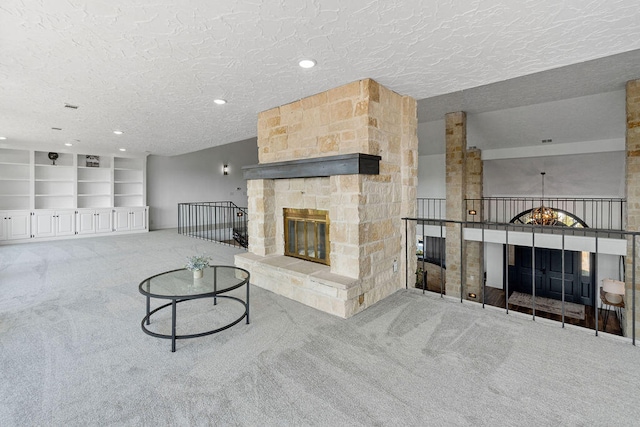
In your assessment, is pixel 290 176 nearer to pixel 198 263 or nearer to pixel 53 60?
pixel 198 263

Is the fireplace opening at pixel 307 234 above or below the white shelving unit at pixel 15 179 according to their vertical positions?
below

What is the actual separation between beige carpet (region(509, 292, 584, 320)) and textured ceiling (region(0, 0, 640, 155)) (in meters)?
9.09

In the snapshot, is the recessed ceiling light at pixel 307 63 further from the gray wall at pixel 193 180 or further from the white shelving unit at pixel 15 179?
the gray wall at pixel 193 180

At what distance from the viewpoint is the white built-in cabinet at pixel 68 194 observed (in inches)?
279

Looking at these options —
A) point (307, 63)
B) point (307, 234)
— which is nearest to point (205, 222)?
point (307, 234)

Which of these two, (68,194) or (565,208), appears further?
(565,208)

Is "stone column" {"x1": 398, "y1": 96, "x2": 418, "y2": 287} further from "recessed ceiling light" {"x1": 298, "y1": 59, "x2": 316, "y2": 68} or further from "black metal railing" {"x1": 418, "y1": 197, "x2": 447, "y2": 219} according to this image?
"black metal railing" {"x1": 418, "y1": 197, "x2": 447, "y2": 219}

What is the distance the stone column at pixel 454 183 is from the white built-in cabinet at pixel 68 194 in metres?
8.50

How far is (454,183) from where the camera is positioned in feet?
22.5

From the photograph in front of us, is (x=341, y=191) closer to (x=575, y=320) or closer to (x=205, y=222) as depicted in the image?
(x=205, y=222)

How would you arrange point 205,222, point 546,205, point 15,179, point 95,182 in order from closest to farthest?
point 15,179
point 95,182
point 546,205
point 205,222

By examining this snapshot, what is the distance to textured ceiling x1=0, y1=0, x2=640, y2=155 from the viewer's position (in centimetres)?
183

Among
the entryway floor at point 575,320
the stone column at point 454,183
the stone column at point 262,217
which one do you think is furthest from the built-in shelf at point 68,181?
the entryway floor at point 575,320

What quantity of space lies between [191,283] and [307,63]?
221 cm
